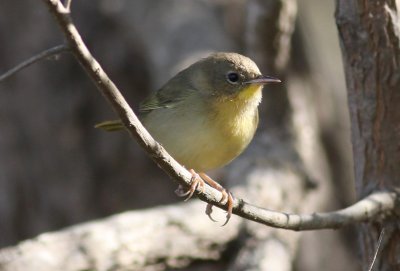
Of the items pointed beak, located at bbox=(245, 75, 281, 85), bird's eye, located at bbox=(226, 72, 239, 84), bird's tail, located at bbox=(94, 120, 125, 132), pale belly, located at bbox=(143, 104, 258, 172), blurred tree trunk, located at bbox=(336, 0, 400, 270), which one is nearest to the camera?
blurred tree trunk, located at bbox=(336, 0, 400, 270)

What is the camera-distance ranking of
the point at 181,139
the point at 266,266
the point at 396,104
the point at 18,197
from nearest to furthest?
the point at 396,104, the point at 181,139, the point at 266,266, the point at 18,197

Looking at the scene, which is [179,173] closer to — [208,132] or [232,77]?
[208,132]

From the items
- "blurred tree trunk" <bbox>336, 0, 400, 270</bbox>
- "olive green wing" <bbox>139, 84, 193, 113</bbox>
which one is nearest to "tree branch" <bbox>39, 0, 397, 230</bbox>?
"blurred tree trunk" <bbox>336, 0, 400, 270</bbox>

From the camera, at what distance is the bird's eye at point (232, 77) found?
14.5 ft

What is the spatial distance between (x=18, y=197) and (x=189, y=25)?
7.30 ft

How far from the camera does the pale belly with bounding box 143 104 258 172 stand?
409 cm

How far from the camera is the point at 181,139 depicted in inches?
163

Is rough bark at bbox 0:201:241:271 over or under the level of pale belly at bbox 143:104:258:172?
under

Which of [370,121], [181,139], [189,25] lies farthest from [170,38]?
[370,121]

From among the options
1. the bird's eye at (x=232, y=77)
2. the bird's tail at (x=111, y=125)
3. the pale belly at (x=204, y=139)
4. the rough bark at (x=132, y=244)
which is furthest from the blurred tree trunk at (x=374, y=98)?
the bird's tail at (x=111, y=125)

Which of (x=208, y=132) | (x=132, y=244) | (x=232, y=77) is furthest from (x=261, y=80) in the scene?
(x=132, y=244)

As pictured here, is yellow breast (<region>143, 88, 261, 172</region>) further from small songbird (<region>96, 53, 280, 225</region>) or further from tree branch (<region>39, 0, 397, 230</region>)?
tree branch (<region>39, 0, 397, 230</region>)

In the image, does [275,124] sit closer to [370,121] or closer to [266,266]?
[266,266]

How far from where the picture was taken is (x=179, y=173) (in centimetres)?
294
